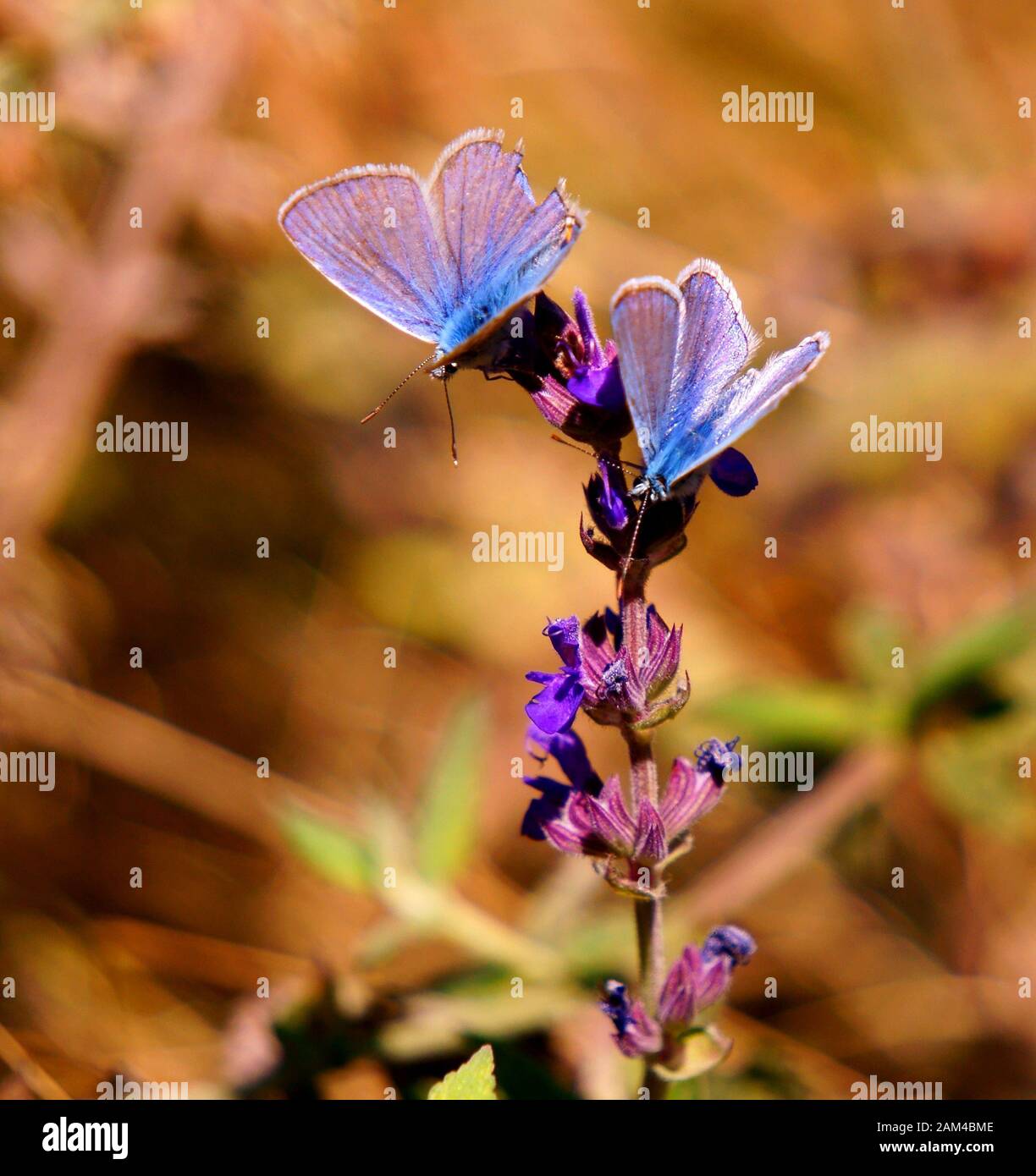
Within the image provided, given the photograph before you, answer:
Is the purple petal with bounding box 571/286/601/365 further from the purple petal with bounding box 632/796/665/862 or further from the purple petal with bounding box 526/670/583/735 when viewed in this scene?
the purple petal with bounding box 632/796/665/862

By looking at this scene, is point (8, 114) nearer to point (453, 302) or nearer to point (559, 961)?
point (453, 302)

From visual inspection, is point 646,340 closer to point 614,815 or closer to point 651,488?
point 651,488

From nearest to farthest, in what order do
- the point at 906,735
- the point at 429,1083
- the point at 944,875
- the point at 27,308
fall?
the point at 429,1083 < the point at 906,735 < the point at 944,875 < the point at 27,308

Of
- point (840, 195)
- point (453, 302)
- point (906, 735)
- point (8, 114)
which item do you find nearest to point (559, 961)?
point (906, 735)

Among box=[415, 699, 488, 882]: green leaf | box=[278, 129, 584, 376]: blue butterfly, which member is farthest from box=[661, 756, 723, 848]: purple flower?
box=[415, 699, 488, 882]: green leaf

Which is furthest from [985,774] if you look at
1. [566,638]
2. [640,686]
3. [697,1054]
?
[566,638]

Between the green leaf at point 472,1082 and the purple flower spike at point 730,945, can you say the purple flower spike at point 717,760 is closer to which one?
the purple flower spike at point 730,945
